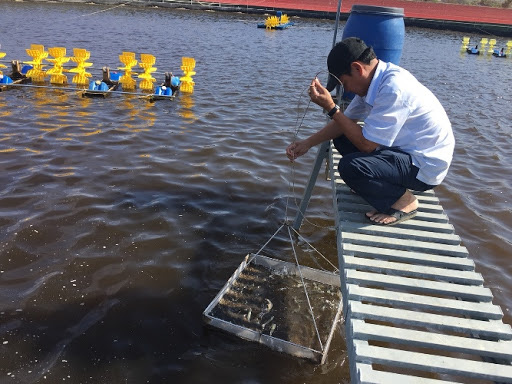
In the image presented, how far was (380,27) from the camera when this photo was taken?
17.7ft

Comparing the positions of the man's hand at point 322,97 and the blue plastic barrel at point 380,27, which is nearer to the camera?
the man's hand at point 322,97

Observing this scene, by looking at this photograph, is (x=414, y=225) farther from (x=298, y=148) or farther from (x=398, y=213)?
(x=298, y=148)

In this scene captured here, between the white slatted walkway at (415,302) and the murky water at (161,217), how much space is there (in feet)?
3.44

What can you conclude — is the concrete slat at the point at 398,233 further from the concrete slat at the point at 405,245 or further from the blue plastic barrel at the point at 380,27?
the blue plastic barrel at the point at 380,27

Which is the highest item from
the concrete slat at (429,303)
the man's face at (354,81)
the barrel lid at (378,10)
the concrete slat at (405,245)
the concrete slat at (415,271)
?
the barrel lid at (378,10)

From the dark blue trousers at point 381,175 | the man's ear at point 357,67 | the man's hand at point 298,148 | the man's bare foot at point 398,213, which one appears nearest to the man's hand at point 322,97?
the man's ear at point 357,67

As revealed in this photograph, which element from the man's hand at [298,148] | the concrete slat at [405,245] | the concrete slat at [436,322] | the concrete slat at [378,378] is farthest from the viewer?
the man's hand at [298,148]

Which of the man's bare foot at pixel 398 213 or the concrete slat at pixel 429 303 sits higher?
the man's bare foot at pixel 398 213

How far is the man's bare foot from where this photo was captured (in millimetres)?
3535

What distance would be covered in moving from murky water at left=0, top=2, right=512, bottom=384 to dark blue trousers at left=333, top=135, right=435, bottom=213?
31.1 inches

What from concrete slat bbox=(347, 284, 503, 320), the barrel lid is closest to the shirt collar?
concrete slat bbox=(347, 284, 503, 320)

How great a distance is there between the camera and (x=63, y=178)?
615cm

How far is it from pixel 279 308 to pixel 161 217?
88.5 inches

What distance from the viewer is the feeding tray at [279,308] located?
3510 mm
